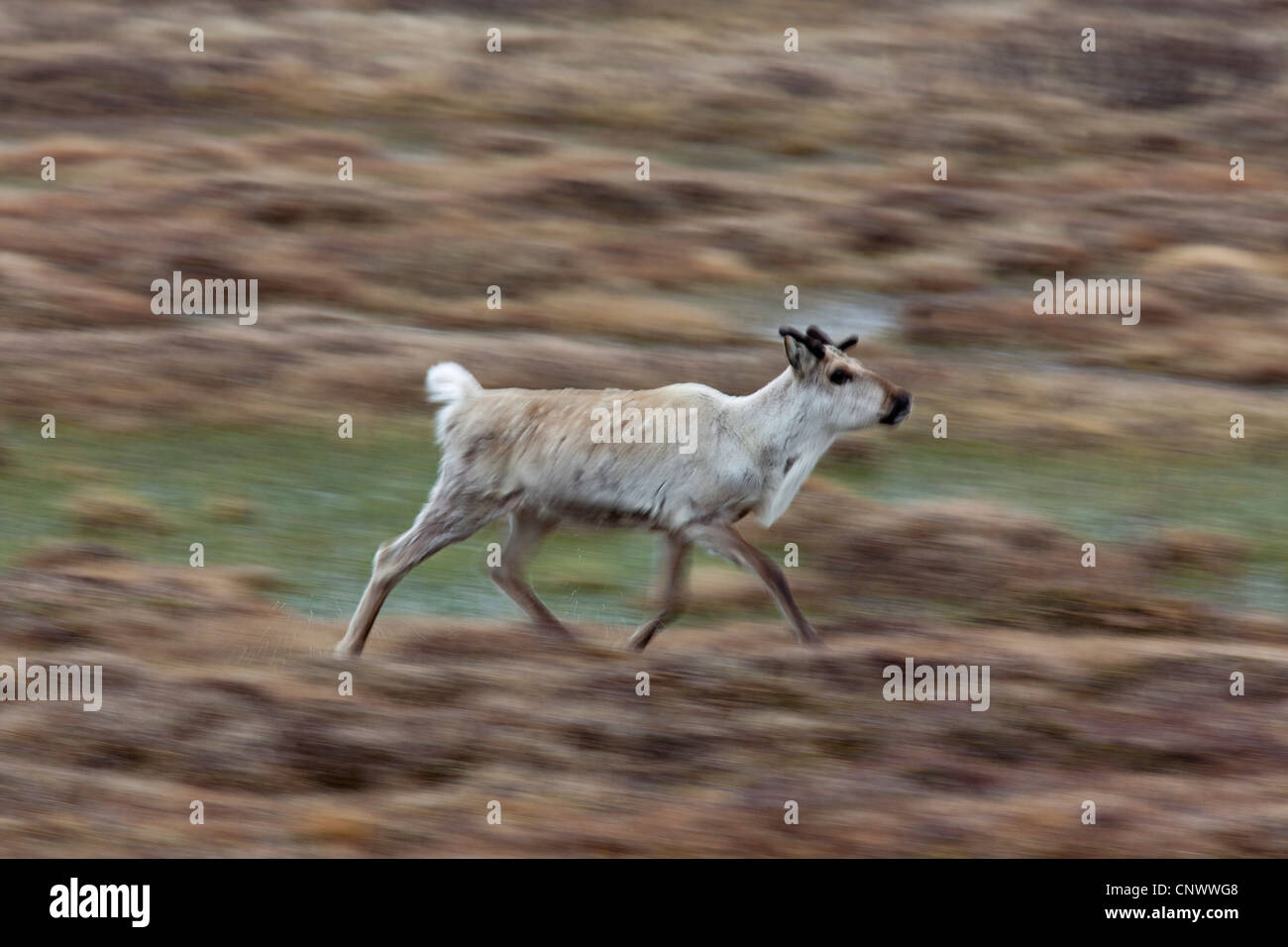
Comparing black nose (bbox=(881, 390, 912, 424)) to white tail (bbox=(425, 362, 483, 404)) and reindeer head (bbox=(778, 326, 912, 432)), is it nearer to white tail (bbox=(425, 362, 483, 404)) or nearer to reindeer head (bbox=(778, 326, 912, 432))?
reindeer head (bbox=(778, 326, 912, 432))

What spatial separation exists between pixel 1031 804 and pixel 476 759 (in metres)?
3.41

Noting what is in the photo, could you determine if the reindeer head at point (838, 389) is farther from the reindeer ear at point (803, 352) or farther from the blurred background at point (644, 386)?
the blurred background at point (644, 386)

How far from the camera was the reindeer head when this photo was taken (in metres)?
13.9

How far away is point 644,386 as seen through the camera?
24844 mm

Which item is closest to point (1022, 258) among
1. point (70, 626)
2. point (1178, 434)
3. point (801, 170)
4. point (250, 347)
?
point (801, 170)

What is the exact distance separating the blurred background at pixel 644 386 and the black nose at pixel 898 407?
6.02 feet

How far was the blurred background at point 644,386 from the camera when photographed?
1164 cm

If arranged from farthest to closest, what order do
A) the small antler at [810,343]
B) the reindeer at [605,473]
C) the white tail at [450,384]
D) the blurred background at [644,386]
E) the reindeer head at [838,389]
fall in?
the reindeer head at [838,389] → the small antler at [810,343] → the white tail at [450,384] → the reindeer at [605,473] → the blurred background at [644,386]

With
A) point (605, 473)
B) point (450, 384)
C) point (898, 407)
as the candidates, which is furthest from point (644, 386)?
point (605, 473)

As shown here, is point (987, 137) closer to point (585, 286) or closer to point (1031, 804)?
point (585, 286)

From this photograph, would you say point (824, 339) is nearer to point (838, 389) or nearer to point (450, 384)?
point (838, 389)

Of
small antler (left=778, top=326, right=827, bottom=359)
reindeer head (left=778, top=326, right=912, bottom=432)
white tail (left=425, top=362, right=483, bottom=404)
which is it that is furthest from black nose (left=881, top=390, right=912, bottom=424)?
white tail (left=425, top=362, right=483, bottom=404)


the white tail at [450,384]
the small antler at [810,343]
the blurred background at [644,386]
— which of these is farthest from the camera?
the small antler at [810,343]

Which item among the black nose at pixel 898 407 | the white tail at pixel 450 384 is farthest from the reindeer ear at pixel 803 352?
the white tail at pixel 450 384
